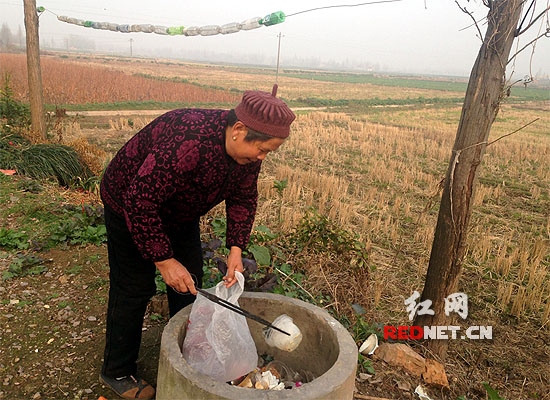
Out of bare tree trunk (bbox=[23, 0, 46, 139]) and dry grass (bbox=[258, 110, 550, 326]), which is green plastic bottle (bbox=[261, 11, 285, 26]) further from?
bare tree trunk (bbox=[23, 0, 46, 139])

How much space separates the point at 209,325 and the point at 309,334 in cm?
56

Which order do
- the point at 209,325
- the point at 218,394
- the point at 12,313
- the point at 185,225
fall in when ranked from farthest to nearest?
the point at 12,313, the point at 185,225, the point at 209,325, the point at 218,394

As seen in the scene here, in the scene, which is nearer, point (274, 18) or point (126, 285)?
point (126, 285)

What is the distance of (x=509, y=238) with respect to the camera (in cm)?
513

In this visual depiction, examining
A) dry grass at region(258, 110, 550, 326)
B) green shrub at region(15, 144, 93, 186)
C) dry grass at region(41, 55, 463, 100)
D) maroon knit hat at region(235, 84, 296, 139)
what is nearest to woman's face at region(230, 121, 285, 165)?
maroon knit hat at region(235, 84, 296, 139)

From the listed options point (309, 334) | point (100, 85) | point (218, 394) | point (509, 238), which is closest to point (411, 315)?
point (309, 334)

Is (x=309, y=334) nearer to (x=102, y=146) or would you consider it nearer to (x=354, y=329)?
(x=354, y=329)

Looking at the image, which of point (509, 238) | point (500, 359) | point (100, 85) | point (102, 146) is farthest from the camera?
point (100, 85)

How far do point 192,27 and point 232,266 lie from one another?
3.83 metres

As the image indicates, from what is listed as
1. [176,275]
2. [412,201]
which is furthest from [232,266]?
[412,201]

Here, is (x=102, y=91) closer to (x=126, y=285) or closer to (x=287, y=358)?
(x=126, y=285)

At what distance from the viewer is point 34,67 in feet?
22.7

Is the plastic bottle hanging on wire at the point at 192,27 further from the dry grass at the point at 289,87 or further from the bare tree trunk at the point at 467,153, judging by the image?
the dry grass at the point at 289,87

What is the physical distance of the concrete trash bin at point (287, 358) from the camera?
1.48 m
